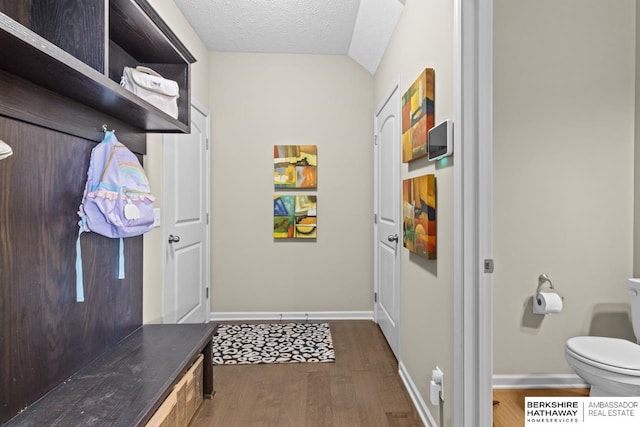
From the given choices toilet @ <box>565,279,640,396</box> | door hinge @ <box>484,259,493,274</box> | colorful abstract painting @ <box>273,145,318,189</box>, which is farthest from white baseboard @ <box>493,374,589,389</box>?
colorful abstract painting @ <box>273,145,318,189</box>

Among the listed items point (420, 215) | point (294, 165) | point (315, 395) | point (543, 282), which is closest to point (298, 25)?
point (294, 165)

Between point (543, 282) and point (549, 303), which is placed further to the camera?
point (543, 282)

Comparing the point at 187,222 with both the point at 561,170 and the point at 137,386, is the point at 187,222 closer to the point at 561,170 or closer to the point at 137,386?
the point at 137,386

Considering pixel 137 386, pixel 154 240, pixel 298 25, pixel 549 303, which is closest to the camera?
pixel 137 386

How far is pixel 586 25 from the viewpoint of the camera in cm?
232

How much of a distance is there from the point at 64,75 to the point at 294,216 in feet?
8.59

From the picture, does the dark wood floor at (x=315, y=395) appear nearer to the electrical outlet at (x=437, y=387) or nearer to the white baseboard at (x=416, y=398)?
the white baseboard at (x=416, y=398)

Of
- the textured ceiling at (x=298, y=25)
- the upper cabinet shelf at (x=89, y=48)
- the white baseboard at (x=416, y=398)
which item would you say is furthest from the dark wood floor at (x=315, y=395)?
the textured ceiling at (x=298, y=25)

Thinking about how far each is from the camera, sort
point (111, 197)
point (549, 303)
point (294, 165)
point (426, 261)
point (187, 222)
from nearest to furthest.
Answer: point (111, 197), point (426, 261), point (549, 303), point (187, 222), point (294, 165)

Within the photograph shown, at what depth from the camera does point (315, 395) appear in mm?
2264

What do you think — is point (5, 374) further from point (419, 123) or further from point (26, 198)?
point (419, 123)

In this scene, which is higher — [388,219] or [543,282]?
[388,219]

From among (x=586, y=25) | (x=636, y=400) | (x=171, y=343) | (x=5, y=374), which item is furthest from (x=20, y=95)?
(x=586, y=25)

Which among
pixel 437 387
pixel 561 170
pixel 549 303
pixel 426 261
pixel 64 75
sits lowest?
pixel 437 387
